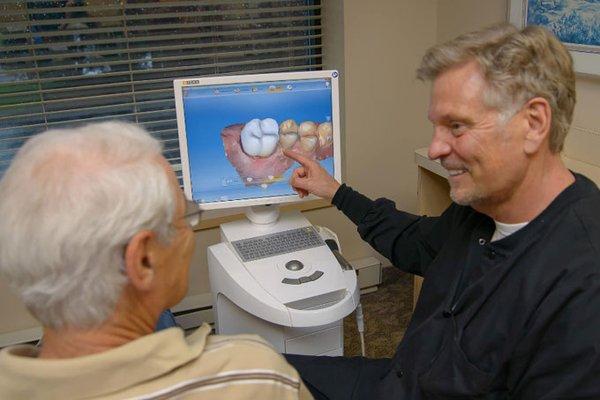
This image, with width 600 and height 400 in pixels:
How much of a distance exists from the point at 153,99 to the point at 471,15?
4.64ft

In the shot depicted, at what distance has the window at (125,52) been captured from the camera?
7.43 ft

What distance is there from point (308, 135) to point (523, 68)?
2.25 feet

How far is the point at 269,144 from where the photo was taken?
1639 mm

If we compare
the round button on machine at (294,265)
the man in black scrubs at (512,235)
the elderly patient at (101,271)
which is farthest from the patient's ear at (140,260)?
the round button on machine at (294,265)

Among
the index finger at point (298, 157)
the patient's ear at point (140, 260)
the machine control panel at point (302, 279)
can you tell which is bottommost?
the machine control panel at point (302, 279)

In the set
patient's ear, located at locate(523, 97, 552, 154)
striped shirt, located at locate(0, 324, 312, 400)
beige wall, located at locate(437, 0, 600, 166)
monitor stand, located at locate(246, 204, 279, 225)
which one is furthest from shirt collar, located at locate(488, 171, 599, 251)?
beige wall, located at locate(437, 0, 600, 166)

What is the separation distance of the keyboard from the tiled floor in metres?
0.88

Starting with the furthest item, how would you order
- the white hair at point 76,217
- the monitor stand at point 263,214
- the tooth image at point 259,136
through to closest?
1. the monitor stand at point 263,214
2. the tooth image at point 259,136
3. the white hair at point 76,217

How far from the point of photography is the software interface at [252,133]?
158 cm

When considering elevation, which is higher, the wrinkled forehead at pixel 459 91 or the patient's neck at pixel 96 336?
the wrinkled forehead at pixel 459 91

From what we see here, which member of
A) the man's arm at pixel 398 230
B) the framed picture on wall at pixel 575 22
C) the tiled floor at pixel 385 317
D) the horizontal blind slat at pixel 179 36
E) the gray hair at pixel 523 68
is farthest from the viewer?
the tiled floor at pixel 385 317

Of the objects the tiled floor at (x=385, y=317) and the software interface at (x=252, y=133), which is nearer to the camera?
the software interface at (x=252, y=133)

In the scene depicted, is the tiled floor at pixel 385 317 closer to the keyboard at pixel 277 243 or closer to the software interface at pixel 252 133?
the keyboard at pixel 277 243

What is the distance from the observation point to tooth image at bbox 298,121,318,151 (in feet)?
5.39
